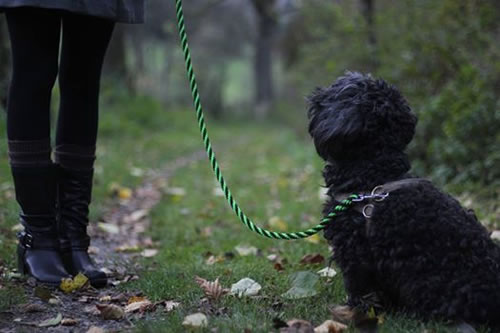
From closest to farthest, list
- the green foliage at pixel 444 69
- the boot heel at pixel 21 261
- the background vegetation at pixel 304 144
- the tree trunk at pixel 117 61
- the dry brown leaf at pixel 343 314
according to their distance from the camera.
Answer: the dry brown leaf at pixel 343 314 < the boot heel at pixel 21 261 < the background vegetation at pixel 304 144 < the green foliage at pixel 444 69 < the tree trunk at pixel 117 61

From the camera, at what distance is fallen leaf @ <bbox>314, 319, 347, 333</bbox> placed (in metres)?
2.65

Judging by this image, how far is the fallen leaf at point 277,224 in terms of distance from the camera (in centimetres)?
562

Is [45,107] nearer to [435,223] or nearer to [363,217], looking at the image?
[363,217]

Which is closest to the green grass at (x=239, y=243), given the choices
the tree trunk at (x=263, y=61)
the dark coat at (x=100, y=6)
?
the dark coat at (x=100, y=6)

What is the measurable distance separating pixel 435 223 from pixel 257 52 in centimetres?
2655

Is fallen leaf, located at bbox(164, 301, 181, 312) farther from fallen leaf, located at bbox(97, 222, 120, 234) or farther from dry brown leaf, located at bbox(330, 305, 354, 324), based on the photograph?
fallen leaf, located at bbox(97, 222, 120, 234)

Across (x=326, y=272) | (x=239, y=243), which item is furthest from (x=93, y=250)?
(x=326, y=272)

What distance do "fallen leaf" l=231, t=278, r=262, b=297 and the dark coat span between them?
154cm

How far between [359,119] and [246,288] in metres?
1.11

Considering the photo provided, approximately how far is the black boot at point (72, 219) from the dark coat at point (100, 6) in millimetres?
890

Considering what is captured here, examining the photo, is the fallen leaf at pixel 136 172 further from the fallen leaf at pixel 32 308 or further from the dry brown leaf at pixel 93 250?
the fallen leaf at pixel 32 308

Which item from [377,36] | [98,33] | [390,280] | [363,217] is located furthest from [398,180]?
[377,36]

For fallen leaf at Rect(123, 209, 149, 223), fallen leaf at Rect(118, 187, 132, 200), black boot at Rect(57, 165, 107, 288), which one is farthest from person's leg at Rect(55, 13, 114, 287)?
fallen leaf at Rect(118, 187, 132, 200)

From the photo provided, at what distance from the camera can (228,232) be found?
551 cm
